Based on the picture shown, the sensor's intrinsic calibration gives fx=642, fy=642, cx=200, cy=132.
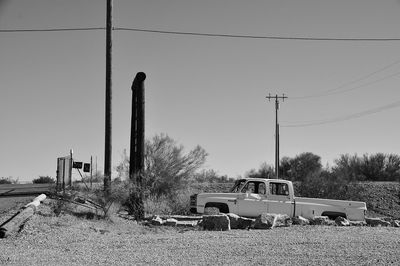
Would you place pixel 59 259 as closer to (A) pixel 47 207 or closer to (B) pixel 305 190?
(A) pixel 47 207

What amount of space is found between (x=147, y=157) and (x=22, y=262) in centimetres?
2199

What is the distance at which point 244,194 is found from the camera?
2412 cm

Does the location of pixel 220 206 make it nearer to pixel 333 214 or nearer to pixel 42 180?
pixel 333 214

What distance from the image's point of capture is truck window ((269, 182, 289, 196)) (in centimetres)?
2475

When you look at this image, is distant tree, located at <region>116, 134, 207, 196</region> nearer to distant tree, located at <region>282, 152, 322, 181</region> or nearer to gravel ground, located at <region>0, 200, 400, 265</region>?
gravel ground, located at <region>0, 200, 400, 265</region>

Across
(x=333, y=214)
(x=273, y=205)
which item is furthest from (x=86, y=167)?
(x=333, y=214)

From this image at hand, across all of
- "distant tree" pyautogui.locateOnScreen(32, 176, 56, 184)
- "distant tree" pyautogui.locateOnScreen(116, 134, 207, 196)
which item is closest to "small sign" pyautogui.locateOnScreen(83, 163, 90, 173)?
"distant tree" pyautogui.locateOnScreen(116, 134, 207, 196)

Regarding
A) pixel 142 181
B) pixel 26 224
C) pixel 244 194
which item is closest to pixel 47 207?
pixel 26 224

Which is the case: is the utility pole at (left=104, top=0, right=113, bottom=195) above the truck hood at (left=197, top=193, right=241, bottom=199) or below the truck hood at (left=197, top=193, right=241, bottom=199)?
above

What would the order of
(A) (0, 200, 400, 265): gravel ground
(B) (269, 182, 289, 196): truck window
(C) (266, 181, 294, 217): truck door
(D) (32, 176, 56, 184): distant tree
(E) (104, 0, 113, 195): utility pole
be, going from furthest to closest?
(D) (32, 176, 56, 184): distant tree, (E) (104, 0, 113, 195): utility pole, (B) (269, 182, 289, 196): truck window, (C) (266, 181, 294, 217): truck door, (A) (0, 200, 400, 265): gravel ground

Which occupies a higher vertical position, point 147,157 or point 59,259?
point 147,157

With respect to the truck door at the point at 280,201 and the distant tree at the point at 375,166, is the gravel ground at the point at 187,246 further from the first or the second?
the distant tree at the point at 375,166

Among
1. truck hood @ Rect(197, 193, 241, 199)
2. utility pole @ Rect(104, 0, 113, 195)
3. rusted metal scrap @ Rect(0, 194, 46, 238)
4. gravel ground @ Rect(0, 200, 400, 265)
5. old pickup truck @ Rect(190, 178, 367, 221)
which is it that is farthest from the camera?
utility pole @ Rect(104, 0, 113, 195)

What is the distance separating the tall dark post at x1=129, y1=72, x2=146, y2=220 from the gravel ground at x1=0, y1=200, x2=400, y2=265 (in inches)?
194
